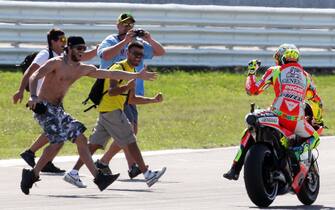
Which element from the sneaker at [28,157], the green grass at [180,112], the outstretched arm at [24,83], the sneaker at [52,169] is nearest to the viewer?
the outstretched arm at [24,83]

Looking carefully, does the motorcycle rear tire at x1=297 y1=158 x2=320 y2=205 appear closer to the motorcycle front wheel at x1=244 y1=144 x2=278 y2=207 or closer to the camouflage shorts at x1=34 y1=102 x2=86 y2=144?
the motorcycle front wheel at x1=244 y1=144 x2=278 y2=207

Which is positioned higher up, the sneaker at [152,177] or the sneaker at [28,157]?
the sneaker at [152,177]

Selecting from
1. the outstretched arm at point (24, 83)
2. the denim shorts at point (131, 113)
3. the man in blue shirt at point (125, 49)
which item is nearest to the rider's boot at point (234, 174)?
the man in blue shirt at point (125, 49)

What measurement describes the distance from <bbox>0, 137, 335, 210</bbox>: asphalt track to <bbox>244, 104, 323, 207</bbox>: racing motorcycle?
0.47ft

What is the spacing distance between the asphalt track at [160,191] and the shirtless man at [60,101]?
0.33 metres

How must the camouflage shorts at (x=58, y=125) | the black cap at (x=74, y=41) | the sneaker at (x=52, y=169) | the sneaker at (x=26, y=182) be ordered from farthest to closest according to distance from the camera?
the sneaker at (x=52, y=169), the camouflage shorts at (x=58, y=125), the black cap at (x=74, y=41), the sneaker at (x=26, y=182)

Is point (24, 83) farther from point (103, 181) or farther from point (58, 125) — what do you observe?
point (103, 181)

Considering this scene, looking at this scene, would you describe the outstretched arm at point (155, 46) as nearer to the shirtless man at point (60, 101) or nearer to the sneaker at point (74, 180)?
the shirtless man at point (60, 101)

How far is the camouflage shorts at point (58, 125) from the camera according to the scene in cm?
1198

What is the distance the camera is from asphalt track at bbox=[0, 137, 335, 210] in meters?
10.9

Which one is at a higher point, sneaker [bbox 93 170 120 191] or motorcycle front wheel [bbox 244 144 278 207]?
motorcycle front wheel [bbox 244 144 278 207]

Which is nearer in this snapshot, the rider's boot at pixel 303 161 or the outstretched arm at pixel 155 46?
the rider's boot at pixel 303 161

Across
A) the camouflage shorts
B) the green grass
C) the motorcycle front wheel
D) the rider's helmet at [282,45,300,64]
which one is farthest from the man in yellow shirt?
the green grass

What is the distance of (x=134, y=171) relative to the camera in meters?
13.4
